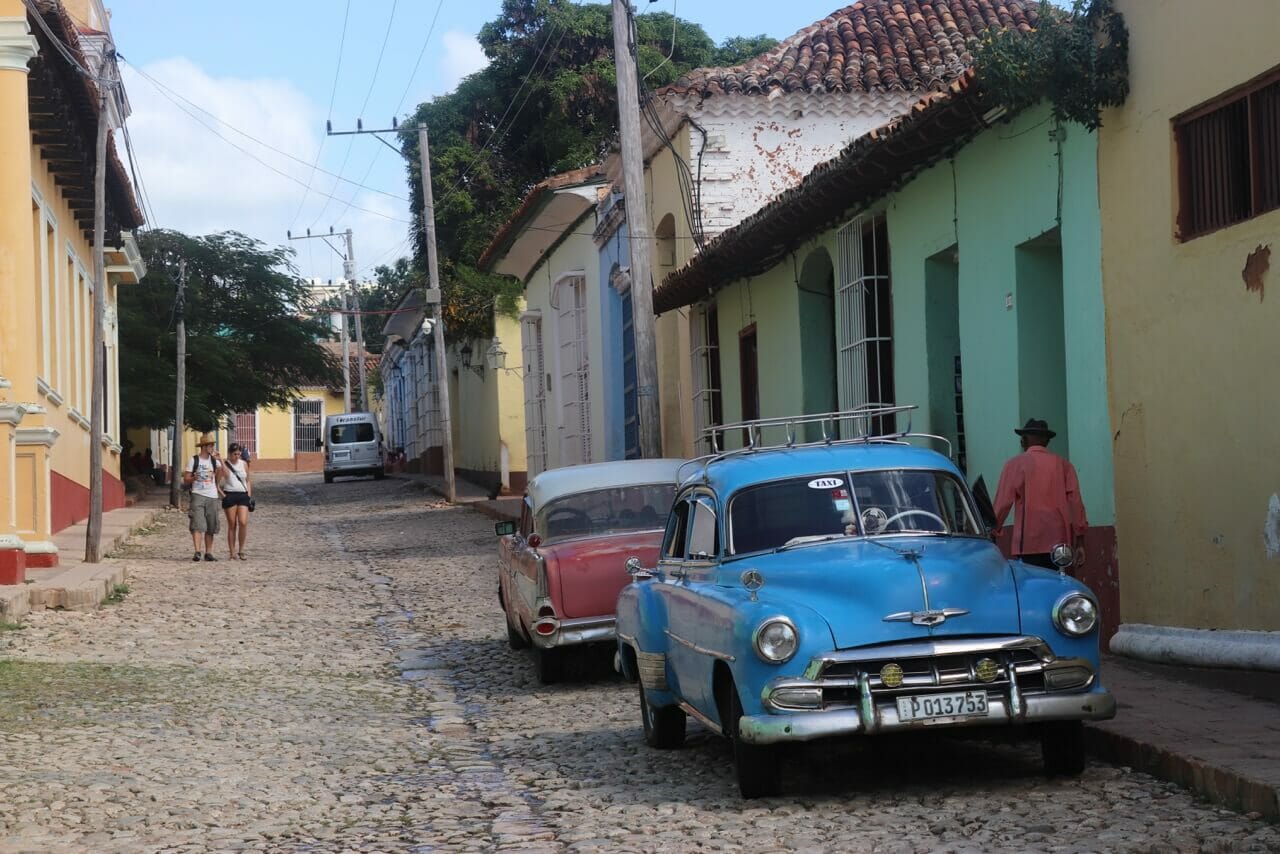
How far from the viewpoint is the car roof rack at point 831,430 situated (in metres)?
8.45

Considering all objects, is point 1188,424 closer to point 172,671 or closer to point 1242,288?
point 1242,288

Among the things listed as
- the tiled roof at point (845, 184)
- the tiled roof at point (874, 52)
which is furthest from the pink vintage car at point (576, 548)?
the tiled roof at point (874, 52)

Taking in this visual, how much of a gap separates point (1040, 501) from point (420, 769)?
3969mm

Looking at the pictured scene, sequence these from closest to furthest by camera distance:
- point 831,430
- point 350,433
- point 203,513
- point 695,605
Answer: point 695,605
point 831,430
point 203,513
point 350,433

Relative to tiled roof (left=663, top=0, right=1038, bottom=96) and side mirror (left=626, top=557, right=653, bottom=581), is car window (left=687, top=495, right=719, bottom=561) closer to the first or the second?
side mirror (left=626, top=557, right=653, bottom=581)

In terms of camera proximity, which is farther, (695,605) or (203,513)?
(203,513)

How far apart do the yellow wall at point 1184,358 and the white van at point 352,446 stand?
43765 mm

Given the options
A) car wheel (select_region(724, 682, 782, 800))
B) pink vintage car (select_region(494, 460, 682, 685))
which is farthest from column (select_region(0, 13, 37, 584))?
car wheel (select_region(724, 682, 782, 800))

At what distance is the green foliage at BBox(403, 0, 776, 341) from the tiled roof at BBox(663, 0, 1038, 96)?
55.3 feet

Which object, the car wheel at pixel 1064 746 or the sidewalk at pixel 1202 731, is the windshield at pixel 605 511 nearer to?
the sidewalk at pixel 1202 731

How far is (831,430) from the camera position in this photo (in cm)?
1700

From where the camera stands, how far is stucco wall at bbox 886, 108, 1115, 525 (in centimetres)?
1092

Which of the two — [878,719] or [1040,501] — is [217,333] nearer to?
[1040,501]

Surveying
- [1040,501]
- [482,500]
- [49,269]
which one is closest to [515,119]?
[482,500]
